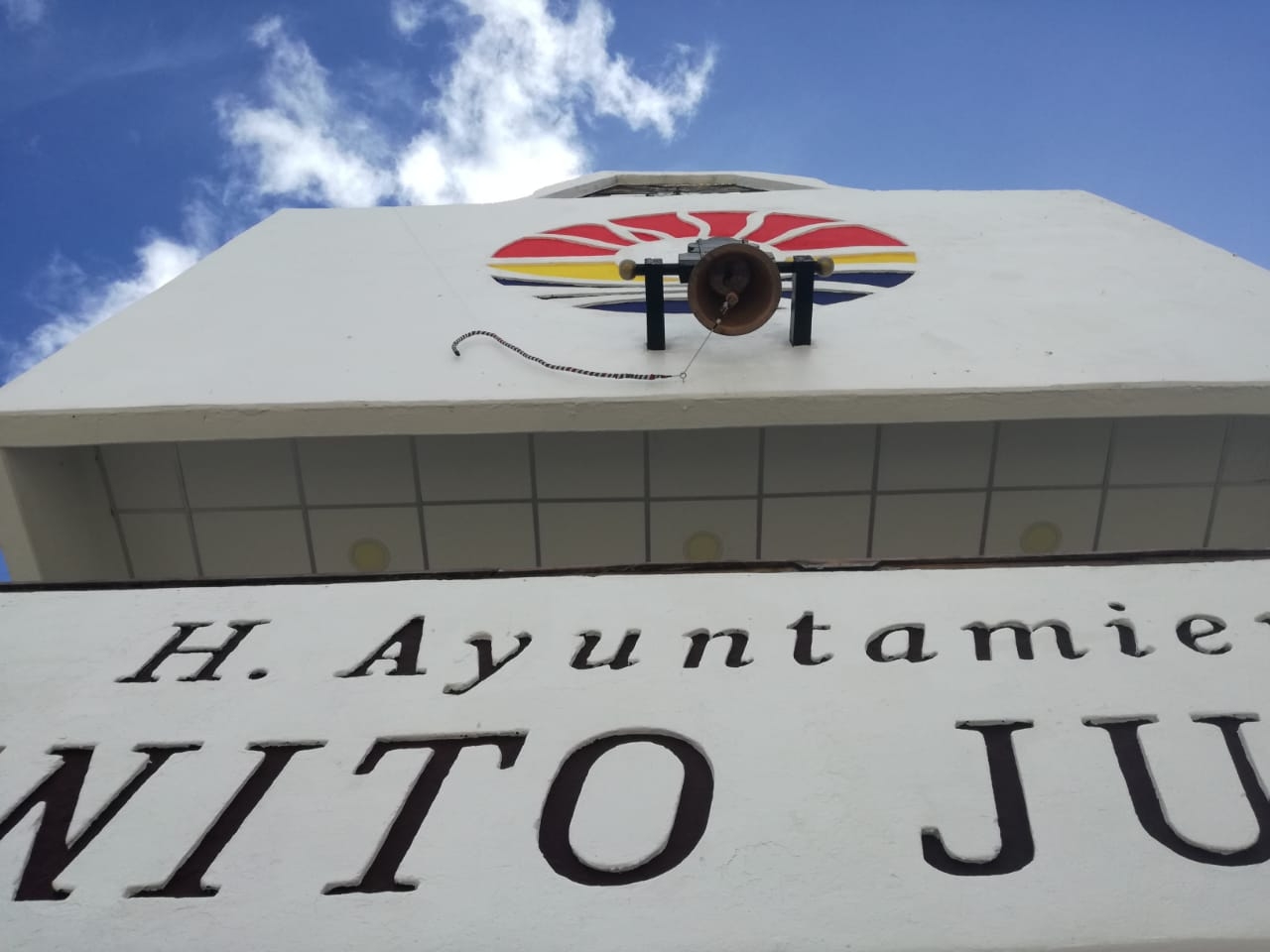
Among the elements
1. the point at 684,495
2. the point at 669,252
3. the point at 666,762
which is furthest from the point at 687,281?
the point at 666,762

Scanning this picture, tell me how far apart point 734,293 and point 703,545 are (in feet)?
3.78

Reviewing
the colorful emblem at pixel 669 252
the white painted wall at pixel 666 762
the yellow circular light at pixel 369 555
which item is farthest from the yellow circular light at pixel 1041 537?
the yellow circular light at pixel 369 555

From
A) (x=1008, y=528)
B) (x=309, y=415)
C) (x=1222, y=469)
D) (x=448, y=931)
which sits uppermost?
(x=309, y=415)

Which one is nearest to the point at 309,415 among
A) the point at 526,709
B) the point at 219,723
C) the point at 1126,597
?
the point at 219,723

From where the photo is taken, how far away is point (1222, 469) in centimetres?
384

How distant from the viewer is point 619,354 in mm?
3537

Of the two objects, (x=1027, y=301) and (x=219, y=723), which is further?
(x=1027, y=301)

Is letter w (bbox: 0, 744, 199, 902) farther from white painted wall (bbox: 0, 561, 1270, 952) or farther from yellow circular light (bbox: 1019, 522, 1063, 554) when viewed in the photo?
yellow circular light (bbox: 1019, 522, 1063, 554)

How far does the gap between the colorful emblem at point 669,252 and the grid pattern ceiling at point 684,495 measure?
881mm

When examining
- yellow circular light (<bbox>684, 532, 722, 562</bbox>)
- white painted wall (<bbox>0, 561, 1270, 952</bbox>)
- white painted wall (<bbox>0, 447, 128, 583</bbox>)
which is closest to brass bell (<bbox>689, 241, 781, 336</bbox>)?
yellow circular light (<bbox>684, 532, 722, 562</bbox>)

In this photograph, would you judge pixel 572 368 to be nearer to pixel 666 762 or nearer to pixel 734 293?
pixel 734 293

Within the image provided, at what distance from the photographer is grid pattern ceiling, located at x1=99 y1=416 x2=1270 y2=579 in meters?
3.70

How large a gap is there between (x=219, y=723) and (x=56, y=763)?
1.12 feet

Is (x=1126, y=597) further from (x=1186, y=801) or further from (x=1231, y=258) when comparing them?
(x=1231, y=258)
